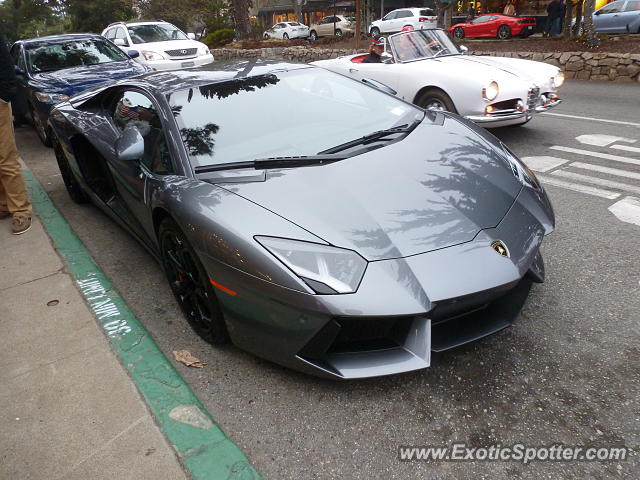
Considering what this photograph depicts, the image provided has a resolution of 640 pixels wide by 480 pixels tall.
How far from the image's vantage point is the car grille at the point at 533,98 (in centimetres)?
554

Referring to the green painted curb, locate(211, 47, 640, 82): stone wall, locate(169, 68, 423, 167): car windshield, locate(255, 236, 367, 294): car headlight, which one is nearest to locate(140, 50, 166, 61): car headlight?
locate(211, 47, 640, 82): stone wall

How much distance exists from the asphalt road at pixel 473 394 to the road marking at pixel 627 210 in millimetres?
564

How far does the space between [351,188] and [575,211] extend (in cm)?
243

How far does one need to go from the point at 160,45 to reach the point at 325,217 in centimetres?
1107

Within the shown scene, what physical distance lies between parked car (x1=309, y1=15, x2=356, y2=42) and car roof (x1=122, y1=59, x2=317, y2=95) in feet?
93.0

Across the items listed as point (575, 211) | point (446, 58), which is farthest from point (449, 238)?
point (446, 58)

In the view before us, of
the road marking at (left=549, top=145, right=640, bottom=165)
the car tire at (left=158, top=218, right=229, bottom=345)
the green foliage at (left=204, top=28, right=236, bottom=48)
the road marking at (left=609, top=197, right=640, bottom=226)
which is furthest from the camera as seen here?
the green foliage at (left=204, top=28, right=236, bottom=48)

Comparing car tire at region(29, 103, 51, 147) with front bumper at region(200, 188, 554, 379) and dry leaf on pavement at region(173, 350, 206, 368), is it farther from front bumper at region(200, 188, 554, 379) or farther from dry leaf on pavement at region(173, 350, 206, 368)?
front bumper at region(200, 188, 554, 379)

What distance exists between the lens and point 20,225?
166 inches

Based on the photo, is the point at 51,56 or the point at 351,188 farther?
the point at 51,56

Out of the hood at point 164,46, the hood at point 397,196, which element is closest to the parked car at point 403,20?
the hood at point 164,46

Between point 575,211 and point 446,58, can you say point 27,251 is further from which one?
point 446,58

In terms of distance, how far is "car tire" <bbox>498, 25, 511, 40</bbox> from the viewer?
20.6m

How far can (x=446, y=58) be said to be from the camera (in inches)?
254
